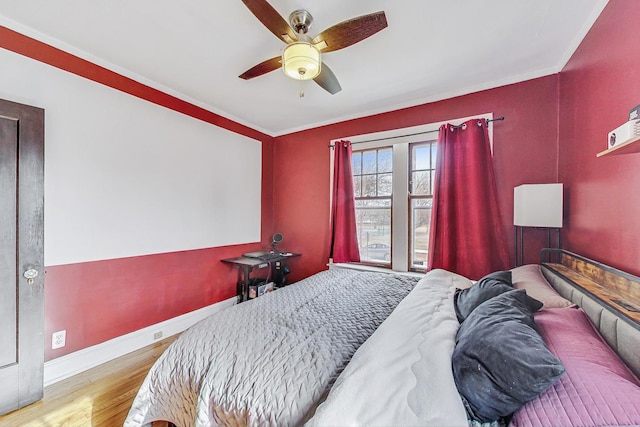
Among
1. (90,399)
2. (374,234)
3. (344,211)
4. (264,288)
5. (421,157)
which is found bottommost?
(90,399)

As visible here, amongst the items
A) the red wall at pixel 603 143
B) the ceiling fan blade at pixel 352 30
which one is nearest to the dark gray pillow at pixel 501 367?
the red wall at pixel 603 143

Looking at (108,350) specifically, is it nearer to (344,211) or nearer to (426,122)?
(344,211)

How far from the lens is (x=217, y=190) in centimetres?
330

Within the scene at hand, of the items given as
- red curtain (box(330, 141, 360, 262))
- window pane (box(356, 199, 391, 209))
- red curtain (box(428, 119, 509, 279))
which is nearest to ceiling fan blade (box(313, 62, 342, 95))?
red curtain (box(330, 141, 360, 262))

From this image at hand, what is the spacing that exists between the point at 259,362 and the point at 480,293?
127 cm

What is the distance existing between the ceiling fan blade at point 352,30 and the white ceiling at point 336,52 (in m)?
0.23

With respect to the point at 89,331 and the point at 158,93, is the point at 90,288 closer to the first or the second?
the point at 89,331

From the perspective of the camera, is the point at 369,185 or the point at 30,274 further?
the point at 369,185

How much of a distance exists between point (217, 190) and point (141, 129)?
1037 mm

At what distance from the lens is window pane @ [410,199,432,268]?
3037 millimetres

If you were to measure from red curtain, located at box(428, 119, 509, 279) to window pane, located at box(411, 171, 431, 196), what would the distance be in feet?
0.75

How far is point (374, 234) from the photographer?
3.43 meters

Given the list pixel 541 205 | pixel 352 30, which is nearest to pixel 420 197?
pixel 541 205

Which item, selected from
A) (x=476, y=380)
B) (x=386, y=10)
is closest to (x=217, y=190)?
(x=386, y=10)
